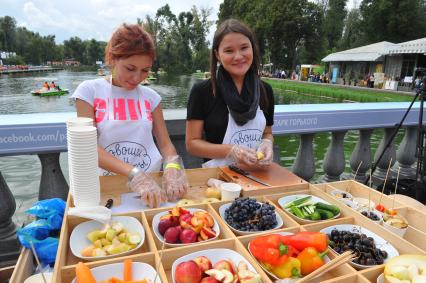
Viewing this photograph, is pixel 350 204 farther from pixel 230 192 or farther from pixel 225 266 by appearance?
pixel 225 266

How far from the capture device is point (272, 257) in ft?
4.04

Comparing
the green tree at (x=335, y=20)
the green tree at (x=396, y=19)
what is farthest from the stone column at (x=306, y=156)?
the green tree at (x=335, y=20)

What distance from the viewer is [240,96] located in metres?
2.54

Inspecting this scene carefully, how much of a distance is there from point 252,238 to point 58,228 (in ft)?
3.31

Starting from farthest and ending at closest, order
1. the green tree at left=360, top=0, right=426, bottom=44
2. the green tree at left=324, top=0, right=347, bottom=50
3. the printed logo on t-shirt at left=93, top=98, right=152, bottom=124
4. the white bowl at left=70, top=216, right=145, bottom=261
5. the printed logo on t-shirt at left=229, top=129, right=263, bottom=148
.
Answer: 1. the green tree at left=324, top=0, right=347, bottom=50
2. the green tree at left=360, top=0, right=426, bottom=44
3. the printed logo on t-shirt at left=229, top=129, right=263, bottom=148
4. the printed logo on t-shirt at left=93, top=98, right=152, bottom=124
5. the white bowl at left=70, top=216, right=145, bottom=261

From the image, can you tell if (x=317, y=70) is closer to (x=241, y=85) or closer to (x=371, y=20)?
(x=371, y=20)

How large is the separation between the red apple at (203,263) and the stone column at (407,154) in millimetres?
3791

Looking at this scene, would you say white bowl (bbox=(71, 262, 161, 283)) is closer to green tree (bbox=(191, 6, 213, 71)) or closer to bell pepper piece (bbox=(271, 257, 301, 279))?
bell pepper piece (bbox=(271, 257, 301, 279))

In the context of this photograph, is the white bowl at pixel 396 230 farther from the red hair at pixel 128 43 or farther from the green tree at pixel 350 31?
the green tree at pixel 350 31

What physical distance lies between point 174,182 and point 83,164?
61 cm

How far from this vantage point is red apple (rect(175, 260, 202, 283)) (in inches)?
45.4

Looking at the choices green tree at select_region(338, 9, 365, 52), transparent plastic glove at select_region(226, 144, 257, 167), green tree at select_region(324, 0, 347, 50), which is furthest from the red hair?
green tree at select_region(324, 0, 347, 50)

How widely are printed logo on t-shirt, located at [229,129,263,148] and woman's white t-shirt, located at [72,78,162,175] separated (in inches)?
26.0

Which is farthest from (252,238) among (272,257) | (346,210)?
(346,210)
